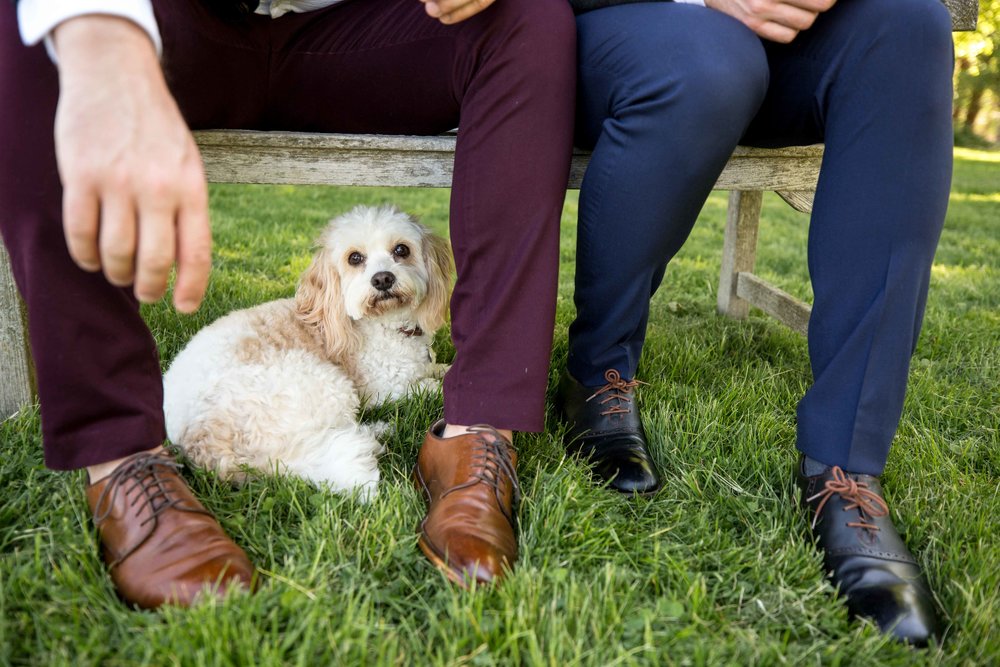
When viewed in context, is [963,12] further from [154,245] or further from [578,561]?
[154,245]

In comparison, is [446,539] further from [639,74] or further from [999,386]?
[999,386]

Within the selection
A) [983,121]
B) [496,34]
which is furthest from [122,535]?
[983,121]

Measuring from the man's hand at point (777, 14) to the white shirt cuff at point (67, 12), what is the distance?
1.29m

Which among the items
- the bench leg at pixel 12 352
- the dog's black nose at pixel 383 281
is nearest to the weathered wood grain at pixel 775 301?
the dog's black nose at pixel 383 281

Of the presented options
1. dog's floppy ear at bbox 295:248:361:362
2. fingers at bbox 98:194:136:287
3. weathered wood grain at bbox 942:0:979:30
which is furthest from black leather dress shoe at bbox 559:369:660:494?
weathered wood grain at bbox 942:0:979:30

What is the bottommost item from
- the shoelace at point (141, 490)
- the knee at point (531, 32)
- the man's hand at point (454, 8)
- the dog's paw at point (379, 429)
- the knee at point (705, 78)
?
the dog's paw at point (379, 429)

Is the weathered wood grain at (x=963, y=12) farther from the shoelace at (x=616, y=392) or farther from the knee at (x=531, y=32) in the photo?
the shoelace at (x=616, y=392)

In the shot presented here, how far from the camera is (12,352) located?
191 cm

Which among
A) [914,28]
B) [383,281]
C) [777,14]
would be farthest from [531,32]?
[383,281]

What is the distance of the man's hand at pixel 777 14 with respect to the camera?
5.27ft

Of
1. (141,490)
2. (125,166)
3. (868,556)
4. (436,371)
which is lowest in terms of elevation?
(436,371)

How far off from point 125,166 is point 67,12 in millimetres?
276

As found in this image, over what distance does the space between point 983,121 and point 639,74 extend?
93.0 feet

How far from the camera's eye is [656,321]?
319cm
